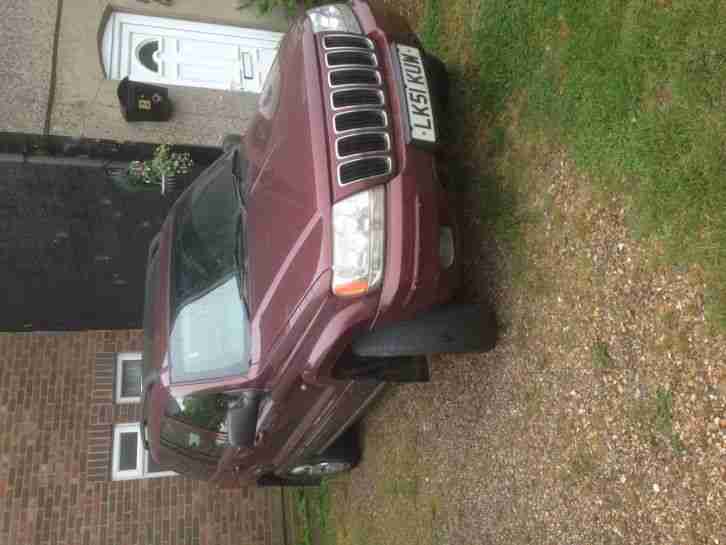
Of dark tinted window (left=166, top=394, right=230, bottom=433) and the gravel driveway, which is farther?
dark tinted window (left=166, top=394, right=230, bottom=433)

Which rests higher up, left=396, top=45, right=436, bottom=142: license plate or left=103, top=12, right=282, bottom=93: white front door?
left=396, top=45, right=436, bottom=142: license plate

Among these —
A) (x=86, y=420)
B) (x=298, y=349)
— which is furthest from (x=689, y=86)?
(x=86, y=420)

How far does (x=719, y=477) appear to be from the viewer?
271cm

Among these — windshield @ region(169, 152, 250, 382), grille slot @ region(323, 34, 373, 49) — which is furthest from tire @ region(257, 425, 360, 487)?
grille slot @ region(323, 34, 373, 49)

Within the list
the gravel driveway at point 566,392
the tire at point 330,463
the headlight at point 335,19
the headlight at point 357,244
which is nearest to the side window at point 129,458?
the tire at point 330,463

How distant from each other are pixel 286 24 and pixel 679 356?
6.36 metres

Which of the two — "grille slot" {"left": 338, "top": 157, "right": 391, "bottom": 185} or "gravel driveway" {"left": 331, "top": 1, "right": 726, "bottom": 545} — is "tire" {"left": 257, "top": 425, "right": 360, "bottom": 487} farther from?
"grille slot" {"left": 338, "top": 157, "right": 391, "bottom": 185}

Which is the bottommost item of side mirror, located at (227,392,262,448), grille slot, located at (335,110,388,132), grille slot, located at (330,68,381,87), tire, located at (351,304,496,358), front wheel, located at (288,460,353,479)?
front wheel, located at (288,460,353,479)

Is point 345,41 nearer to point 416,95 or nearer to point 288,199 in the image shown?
point 416,95

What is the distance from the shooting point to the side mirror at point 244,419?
12.9ft

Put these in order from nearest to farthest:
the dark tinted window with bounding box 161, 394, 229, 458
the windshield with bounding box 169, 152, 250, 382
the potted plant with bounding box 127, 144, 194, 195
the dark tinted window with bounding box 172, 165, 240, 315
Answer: the windshield with bounding box 169, 152, 250, 382, the dark tinted window with bounding box 172, 165, 240, 315, the dark tinted window with bounding box 161, 394, 229, 458, the potted plant with bounding box 127, 144, 194, 195

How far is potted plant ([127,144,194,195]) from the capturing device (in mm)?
6434

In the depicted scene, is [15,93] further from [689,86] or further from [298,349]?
[689,86]

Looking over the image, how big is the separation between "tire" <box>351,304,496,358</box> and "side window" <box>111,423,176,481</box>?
5.30m
